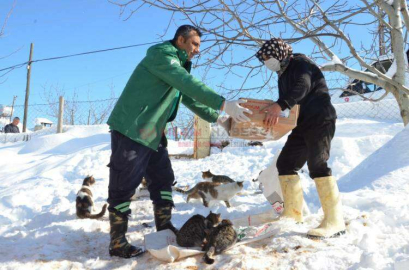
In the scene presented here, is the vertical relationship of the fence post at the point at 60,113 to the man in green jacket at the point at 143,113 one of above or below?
above

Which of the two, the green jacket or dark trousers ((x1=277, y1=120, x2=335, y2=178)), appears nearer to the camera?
the green jacket

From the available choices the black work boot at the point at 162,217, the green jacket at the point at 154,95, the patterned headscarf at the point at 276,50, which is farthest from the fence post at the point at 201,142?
the green jacket at the point at 154,95

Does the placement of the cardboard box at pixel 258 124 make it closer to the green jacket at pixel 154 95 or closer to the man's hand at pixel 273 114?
the man's hand at pixel 273 114

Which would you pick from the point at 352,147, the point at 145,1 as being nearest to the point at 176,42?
the point at 145,1

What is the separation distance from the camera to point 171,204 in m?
3.29

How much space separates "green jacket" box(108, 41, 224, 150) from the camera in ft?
8.63

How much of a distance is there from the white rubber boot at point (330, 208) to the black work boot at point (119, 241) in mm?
1461

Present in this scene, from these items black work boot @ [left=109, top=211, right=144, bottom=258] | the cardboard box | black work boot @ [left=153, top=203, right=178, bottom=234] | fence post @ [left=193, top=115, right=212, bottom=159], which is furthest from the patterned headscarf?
fence post @ [left=193, top=115, right=212, bottom=159]

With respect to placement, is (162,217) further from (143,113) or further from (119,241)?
(143,113)

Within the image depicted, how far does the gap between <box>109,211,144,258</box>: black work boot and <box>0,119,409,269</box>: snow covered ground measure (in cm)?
6

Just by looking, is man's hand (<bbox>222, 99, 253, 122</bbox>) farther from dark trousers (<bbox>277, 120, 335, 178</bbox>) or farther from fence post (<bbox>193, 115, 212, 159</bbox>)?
fence post (<bbox>193, 115, 212, 159</bbox>)

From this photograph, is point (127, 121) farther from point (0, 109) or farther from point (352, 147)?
point (0, 109)

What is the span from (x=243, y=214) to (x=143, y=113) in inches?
75.8

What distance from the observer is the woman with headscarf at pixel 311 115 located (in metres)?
2.85
